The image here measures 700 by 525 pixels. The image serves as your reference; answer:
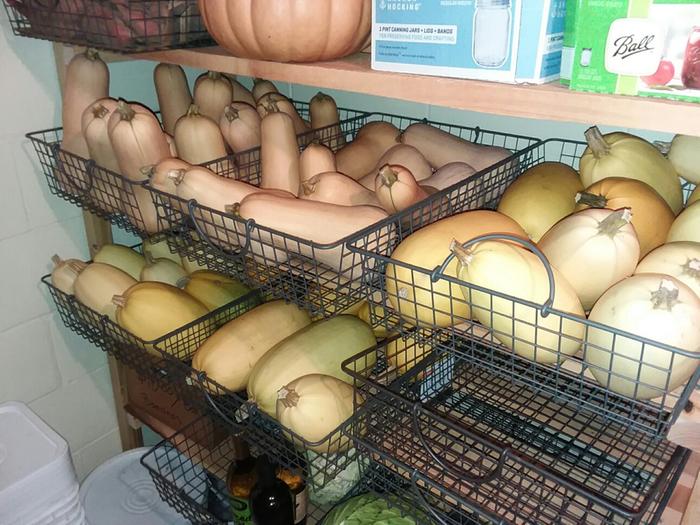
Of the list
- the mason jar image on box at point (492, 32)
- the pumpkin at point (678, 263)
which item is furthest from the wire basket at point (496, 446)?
the mason jar image on box at point (492, 32)

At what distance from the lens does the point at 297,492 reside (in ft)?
3.67

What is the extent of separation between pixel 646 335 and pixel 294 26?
1.78 feet

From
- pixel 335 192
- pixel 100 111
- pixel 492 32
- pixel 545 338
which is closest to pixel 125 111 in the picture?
Result: pixel 100 111

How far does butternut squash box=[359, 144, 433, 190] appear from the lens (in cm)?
93

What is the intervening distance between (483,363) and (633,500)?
13.0 inches

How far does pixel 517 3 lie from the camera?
21.6 inches

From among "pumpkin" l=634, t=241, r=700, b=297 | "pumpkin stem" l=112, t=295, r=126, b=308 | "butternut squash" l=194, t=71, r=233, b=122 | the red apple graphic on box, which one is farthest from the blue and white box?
"pumpkin stem" l=112, t=295, r=126, b=308

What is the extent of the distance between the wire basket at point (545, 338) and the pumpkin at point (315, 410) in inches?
7.5

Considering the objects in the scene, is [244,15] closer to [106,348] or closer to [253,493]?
[106,348]

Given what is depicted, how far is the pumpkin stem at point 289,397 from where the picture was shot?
812 mm

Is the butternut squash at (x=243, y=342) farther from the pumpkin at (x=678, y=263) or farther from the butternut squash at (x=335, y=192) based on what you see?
the pumpkin at (x=678, y=263)

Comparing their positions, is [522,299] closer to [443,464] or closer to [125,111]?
[443,464]

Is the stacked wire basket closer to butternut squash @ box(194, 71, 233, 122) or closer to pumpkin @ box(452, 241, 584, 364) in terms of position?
pumpkin @ box(452, 241, 584, 364)

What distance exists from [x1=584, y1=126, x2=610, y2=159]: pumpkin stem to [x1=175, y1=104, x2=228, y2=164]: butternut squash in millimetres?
599
